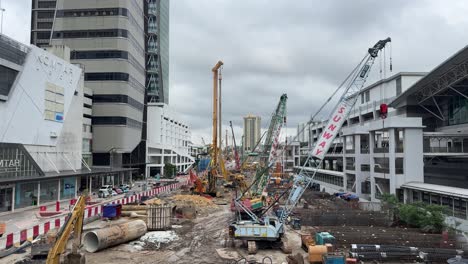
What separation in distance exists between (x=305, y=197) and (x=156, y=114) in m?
57.0

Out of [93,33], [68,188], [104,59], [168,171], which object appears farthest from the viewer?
[168,171]

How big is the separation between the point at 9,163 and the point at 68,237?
25.9 m

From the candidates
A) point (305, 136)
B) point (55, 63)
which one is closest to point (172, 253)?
point (55, 63)

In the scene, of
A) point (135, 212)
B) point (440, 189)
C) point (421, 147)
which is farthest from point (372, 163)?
point (135, 212)

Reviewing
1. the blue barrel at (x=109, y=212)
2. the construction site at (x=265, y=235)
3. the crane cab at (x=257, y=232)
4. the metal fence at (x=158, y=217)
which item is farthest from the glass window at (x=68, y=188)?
the crane cab at (x=257, y=232)

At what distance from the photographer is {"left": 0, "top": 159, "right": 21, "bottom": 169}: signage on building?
3447 cm

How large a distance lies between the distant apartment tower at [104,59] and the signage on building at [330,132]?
5265 cm

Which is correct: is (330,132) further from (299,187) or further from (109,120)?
(109,120)

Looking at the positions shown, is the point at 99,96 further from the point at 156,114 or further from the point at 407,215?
the point at 407,215

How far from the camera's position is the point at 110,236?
2069 centimetres

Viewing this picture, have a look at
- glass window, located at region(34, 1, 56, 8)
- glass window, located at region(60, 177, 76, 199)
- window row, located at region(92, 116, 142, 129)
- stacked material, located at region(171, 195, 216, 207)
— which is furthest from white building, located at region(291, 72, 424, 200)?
glass window, located at region(34, 1, 56, 8)

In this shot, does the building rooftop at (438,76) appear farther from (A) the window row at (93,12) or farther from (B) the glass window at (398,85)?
(A) the window row at (93,12)

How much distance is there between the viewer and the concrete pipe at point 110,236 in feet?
66.0

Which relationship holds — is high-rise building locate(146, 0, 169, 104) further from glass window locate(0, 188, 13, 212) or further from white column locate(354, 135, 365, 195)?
white column locate(354, 135, 365, 195)
